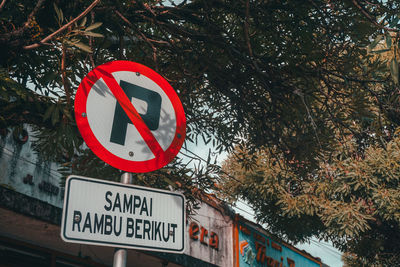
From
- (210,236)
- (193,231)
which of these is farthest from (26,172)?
(210,236)

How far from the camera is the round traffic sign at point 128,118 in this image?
9.70 feet

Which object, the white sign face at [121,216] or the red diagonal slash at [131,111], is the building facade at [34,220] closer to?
the red diagonal slash at [131,111]

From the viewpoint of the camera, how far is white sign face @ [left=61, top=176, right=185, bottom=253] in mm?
2562

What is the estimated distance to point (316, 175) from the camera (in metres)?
15.7

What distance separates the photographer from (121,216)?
270cm

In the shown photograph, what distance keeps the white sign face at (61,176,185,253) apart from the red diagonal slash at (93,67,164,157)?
0.36m

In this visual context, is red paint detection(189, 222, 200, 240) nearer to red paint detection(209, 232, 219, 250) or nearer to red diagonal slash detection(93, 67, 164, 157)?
red paint detection(209, 232, 219, 250)

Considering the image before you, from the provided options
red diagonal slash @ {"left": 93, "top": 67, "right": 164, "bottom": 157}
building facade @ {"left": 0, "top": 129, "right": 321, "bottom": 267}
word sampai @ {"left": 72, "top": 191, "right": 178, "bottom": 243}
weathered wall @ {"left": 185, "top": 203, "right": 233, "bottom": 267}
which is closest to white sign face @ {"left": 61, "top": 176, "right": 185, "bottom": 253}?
word sampai @ {"left": 72, "top": 191, "right": 178, "bottom": 243}

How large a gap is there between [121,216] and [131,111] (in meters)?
0.80

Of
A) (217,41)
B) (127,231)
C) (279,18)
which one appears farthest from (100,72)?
(279,18)

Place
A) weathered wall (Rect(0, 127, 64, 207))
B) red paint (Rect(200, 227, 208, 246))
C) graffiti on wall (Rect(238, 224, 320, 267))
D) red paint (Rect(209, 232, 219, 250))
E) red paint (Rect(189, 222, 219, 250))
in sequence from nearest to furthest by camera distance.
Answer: weathered wall (Rect(0, 127, 64, 207)) < red paint (Rect(189, 222, 219, 250)) < red paint (Rect(200, 227, 208, 246)) < red paint (Rect(209, 232, 219, 250)) < graffiti on wall (Rect(238, 224, 320, 267))

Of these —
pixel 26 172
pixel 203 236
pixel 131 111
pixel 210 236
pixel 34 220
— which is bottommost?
pixel 131 111

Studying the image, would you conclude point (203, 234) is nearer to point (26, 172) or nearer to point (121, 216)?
point (26, 172)

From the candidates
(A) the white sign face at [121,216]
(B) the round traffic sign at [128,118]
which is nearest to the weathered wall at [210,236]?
(B) the round traffic sign at [128,118]
